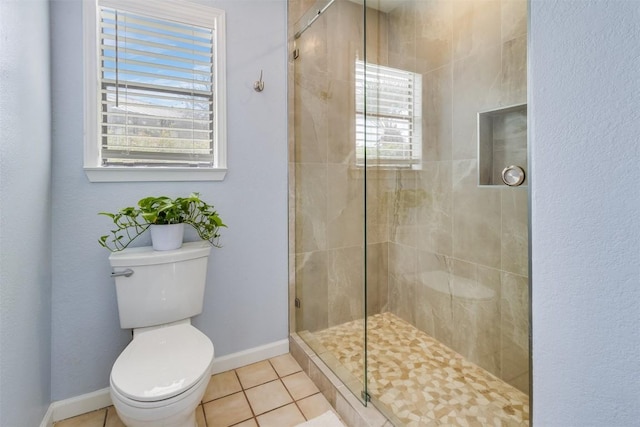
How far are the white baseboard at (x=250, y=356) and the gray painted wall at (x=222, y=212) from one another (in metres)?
0.04

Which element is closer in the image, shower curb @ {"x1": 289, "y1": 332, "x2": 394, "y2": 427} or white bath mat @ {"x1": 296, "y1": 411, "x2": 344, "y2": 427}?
shower curb @ {"x1": 289, "y1": 332, "x2": 394, "y2": 427}

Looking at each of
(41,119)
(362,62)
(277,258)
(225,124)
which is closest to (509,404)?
(277,258)

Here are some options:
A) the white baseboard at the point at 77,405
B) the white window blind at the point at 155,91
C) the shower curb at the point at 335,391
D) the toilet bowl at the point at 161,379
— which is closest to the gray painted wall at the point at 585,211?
the shower curb at the point at 335,391

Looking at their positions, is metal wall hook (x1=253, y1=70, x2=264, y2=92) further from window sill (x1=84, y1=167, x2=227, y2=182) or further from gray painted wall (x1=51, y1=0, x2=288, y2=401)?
window sill (x1=84, y1=167, x2=227, y2=182)

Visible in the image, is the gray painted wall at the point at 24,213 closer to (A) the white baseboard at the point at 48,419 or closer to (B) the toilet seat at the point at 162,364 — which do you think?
(A) the white baseboard at the point at 48,419

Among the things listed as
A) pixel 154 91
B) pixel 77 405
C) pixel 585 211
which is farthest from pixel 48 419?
pixel 585 211

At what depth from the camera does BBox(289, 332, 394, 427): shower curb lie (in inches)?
55.0

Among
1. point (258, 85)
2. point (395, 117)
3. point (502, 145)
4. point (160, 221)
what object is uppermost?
point (258, 85)

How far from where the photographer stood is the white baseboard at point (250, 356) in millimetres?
1930

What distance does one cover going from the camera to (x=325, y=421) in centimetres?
153

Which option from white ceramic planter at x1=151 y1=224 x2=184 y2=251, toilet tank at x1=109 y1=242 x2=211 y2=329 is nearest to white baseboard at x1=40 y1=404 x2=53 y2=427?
toilet tank at x1=109 y1=242 x2=211 y2=329

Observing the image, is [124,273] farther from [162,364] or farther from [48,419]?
[48,419]

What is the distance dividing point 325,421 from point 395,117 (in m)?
1.83

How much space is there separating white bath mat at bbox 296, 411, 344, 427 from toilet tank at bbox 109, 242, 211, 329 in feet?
2.56
